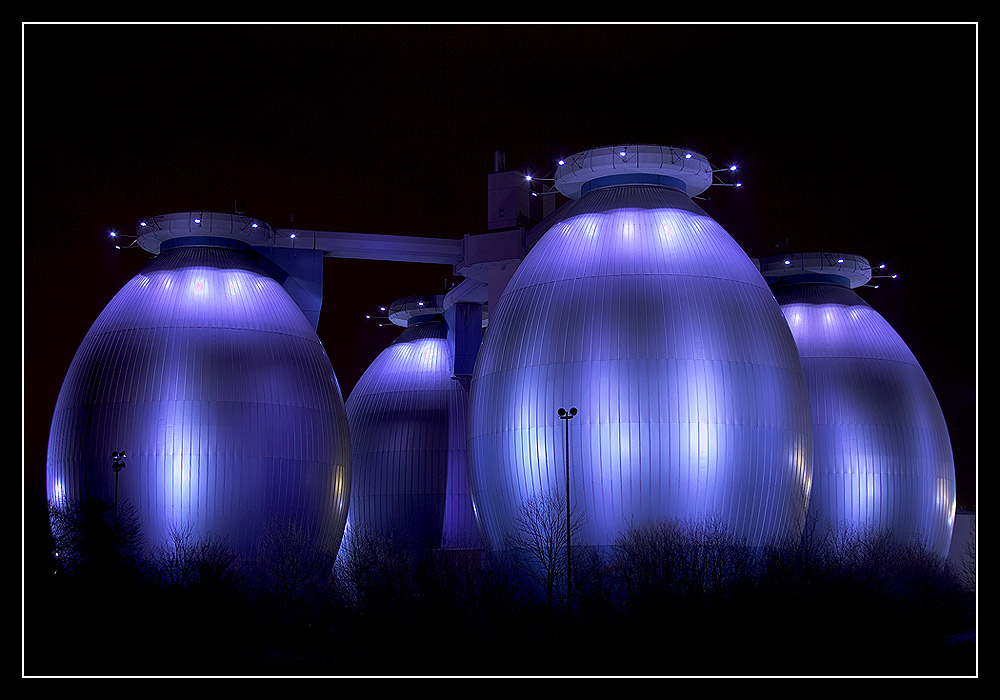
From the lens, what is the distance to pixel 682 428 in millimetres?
45719

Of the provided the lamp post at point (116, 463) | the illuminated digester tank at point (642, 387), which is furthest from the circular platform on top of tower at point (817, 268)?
the lamp post at point (116, 463)

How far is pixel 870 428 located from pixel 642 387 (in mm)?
21216

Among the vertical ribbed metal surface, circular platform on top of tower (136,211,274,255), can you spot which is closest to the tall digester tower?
circular platform on top of tower (136,211,274,255)

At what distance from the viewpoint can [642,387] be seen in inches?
1813

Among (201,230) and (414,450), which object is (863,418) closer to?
(414,450)

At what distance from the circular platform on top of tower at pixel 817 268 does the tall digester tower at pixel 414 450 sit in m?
17.4

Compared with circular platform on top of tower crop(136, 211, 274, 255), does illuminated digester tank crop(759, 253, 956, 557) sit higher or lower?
lower

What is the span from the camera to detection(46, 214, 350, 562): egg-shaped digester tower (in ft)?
174

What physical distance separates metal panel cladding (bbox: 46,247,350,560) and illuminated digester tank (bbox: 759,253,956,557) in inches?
908

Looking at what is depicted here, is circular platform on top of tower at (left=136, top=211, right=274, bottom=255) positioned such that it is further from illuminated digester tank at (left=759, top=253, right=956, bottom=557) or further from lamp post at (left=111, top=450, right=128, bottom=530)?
illuminated digester tank at (left=759, top=253, right=956, bottom=557)

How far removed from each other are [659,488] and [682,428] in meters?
2.27

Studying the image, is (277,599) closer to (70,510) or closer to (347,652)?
(347,652)

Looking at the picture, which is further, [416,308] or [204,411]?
[416,308]

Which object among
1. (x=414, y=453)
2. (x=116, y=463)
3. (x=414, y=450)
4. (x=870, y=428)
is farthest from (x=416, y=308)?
(x=116, y=463)
